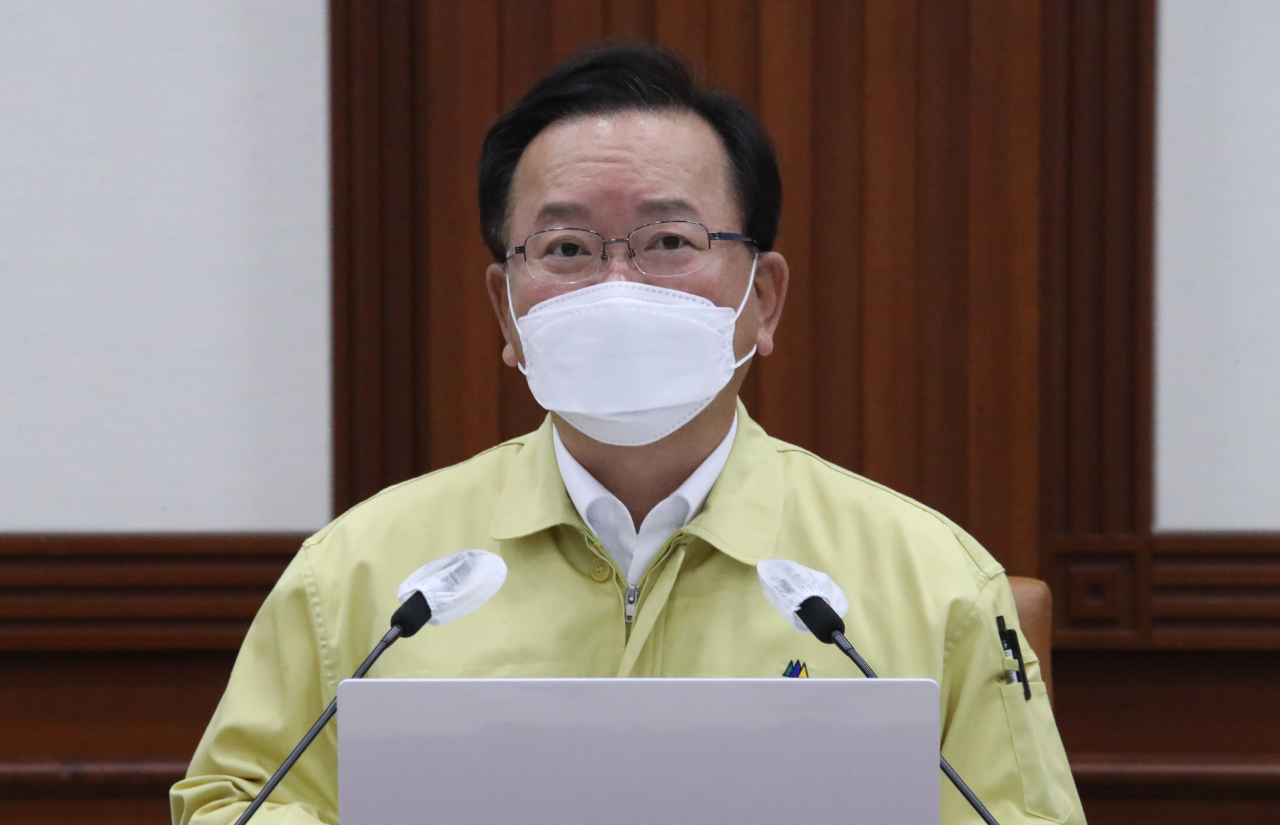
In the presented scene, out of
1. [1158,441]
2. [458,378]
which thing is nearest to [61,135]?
[458,378]

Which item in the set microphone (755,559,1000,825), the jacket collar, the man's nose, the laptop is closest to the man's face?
the man's nose

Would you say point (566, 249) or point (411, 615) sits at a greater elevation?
point (566, 249)

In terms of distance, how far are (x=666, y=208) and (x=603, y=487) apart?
0.33 meters

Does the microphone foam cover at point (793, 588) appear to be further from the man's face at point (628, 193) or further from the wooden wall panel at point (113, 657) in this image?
the wooden wall panel at point (113, 657)

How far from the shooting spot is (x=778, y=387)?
198 centimetres

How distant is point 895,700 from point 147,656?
183cm

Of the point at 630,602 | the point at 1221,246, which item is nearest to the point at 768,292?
the point at 630,602

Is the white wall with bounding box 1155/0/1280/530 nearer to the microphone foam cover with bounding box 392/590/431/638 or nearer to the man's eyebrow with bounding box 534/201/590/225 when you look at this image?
the man's eyebrow with bounding box 534/201/590/225

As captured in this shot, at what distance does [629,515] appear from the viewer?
123 centimetres

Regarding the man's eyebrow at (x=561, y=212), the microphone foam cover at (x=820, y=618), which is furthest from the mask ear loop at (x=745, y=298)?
the microphone foam cover at (x=820, y=618)

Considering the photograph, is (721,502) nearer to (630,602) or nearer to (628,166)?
(630,602)

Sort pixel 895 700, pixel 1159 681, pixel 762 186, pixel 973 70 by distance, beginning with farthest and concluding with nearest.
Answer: pixel 1159 681, pixel 973 70, pixel 762 186, pixel 895 700

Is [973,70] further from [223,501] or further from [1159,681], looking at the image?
[223,501]

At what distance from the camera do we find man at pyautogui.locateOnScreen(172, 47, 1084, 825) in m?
1.16
